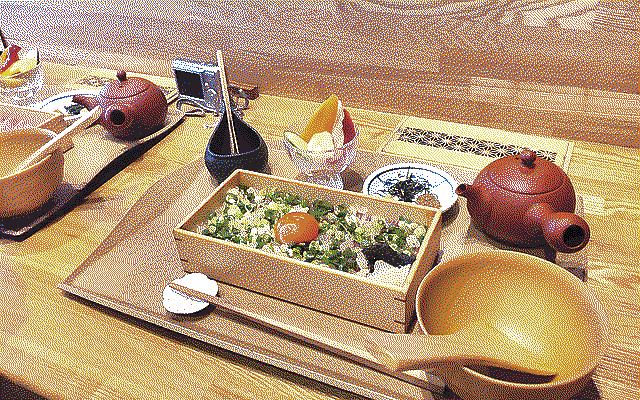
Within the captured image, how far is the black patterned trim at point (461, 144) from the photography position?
4.20 feet

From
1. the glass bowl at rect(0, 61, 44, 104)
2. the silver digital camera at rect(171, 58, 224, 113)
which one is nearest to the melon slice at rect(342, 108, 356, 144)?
the silver digital camera at rect(171, 58, 224, 113)

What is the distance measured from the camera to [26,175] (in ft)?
3.34

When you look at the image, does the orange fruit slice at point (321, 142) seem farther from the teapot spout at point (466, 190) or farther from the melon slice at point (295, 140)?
the teapot spout at point (466, 190)

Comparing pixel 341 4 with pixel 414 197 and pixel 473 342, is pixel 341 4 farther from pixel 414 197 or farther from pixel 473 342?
pixel 473 342

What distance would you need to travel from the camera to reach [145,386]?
76 centimetres

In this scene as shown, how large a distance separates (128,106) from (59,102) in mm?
399

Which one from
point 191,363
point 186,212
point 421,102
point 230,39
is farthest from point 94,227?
point 421,102

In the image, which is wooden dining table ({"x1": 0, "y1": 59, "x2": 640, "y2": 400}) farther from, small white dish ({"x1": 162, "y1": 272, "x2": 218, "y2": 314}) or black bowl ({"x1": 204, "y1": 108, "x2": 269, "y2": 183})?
black bowl ({"x1": 204, "y1": 108, "x2": 269, "y2": 183})

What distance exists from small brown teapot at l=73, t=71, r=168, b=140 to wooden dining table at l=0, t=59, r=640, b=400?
165 millimetres

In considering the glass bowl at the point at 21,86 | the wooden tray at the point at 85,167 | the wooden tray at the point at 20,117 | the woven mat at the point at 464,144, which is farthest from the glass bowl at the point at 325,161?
the glass bowl at the point at 21,86

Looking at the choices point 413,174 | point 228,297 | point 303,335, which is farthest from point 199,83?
point 303,335

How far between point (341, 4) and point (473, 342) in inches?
41.8

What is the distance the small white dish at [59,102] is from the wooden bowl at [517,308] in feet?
3.90

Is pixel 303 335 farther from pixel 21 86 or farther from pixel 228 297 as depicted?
pixel 21 86
